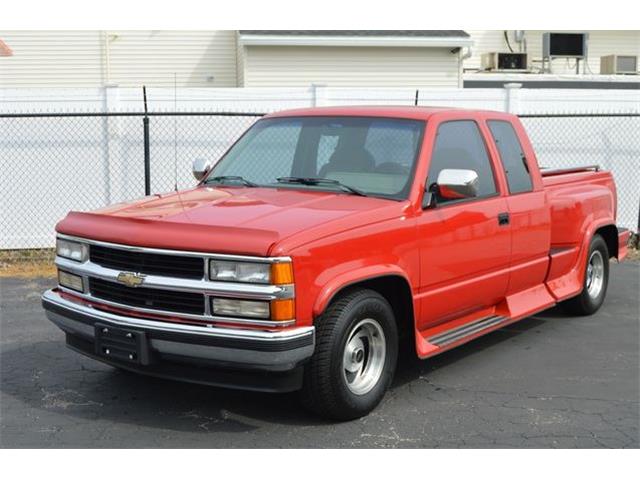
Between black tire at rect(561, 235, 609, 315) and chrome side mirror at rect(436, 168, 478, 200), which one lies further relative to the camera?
black tire at rect(561, 235, 609, 315)

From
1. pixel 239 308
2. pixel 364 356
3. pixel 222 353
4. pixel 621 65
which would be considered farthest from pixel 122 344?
A: pixel 621 65

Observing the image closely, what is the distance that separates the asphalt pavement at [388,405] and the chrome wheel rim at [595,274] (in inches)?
40.5

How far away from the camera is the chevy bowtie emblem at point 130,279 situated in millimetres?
4602

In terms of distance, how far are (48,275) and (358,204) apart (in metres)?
6.11

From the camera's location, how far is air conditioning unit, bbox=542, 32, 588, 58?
2242 cm

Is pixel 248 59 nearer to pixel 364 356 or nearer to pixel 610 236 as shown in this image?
pixel 610 236

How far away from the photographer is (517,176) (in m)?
6.57

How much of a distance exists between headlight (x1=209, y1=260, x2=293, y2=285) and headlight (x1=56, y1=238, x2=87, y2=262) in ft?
3.53

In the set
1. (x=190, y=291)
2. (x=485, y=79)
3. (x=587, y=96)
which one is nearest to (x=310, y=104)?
(x=587, y=96)

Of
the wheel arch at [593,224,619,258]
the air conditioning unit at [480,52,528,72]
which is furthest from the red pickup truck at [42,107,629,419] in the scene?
Answer: the air conditioning unit at [480,52,528,72]

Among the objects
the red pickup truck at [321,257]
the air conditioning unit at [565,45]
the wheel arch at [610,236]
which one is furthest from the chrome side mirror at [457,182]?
the air conditioning unit at [565,45]

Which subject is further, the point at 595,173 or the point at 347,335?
the point at 595,173

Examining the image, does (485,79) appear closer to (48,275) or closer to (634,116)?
A: (634,116)

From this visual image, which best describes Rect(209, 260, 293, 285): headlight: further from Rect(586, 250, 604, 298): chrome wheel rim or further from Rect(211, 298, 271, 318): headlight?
Rect(586, 250, 604, 298): chrome wheel rim
